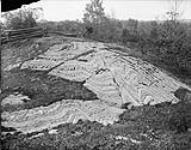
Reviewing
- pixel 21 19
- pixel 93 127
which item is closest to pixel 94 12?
pixel 21 19

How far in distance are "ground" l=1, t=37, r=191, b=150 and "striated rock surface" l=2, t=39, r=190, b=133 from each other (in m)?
0.27

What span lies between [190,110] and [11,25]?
929 centimetres

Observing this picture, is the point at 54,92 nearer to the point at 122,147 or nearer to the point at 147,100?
the point at 147,100

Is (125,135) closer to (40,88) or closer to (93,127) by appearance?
(93,127)

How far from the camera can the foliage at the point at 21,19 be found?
568 inches

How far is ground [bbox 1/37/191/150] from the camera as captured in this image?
687 centimetres

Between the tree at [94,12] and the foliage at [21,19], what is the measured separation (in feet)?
27.2

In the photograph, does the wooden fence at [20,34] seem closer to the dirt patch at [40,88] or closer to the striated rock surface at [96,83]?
the striated rock surface at [96,83]

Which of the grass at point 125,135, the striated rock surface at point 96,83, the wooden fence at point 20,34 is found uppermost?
the wooden fence at point 20,34

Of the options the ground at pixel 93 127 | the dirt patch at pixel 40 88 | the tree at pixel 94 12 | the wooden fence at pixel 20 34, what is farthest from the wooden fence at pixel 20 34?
the tree at pixel 94 12

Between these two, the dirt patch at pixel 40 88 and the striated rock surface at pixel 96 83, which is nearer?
the striated rock surface at pixel 96 83

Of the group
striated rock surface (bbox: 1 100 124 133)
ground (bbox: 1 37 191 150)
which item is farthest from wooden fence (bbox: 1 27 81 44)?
striated rock surface (bbox: 1 100 124 133)

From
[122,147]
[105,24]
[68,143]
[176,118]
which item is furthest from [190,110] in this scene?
[105,24]

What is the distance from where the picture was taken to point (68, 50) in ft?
38.5
